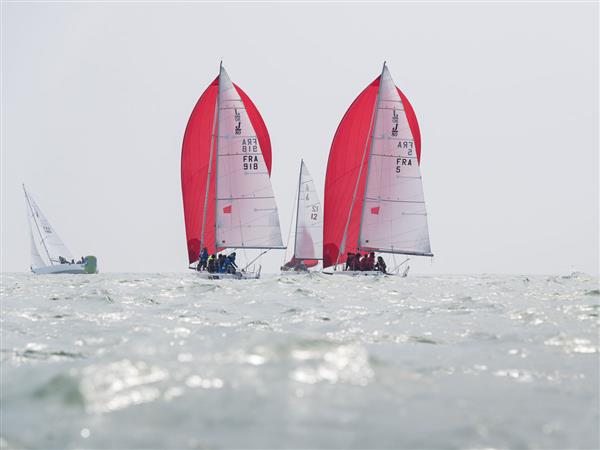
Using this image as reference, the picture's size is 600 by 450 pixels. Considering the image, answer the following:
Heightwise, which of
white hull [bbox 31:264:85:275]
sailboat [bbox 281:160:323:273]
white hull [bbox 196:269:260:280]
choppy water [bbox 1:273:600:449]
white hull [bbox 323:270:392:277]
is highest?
sailboat [bbox 281:160:323:273]

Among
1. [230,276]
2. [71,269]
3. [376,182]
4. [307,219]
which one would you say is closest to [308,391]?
[230,276]

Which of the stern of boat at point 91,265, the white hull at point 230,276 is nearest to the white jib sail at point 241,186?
the white hull at point 230,276

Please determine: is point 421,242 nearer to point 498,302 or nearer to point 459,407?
point 498,302

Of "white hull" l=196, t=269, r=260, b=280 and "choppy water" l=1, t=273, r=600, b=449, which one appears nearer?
"choppy water" l=1, t=273, r=600, b=449

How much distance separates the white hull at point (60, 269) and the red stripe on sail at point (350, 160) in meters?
39.1

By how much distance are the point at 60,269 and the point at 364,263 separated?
42.2m

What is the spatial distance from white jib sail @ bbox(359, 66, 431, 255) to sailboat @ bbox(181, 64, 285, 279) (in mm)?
5613

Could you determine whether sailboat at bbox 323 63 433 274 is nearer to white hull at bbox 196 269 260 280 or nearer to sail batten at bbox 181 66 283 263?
sail batten at bbox 181 66 283 263

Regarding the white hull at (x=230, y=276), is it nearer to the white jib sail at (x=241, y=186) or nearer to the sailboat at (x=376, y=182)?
the white jib sail at (x=241, y=186)

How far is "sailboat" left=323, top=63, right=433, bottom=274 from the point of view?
1735 inches

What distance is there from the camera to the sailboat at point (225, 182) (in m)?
42.4

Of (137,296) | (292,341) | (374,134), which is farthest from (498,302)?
(374,134)

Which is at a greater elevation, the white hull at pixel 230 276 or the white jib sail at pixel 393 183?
the white jib sail at pixel 393 183

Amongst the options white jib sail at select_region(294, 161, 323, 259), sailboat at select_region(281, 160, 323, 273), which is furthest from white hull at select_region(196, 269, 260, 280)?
white jib sail at select_region(294, 161, 323, 259)
